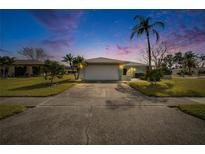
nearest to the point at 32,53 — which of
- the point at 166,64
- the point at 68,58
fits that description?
the point at 68,58

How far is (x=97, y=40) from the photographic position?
28.9 feet

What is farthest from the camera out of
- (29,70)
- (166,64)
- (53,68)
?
(166,64)

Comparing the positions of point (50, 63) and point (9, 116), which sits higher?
point (50, 63)

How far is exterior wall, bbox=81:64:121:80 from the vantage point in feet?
58.5

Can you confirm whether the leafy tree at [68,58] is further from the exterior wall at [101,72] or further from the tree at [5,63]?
the tree at [5,63]

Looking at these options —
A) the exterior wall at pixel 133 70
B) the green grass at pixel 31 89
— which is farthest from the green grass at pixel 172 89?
the exterior wall at pixel 133 70

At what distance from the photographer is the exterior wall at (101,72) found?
1783 centimetres

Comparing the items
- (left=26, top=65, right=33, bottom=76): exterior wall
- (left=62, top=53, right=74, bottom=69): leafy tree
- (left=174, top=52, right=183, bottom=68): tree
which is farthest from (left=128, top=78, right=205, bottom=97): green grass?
(left=174, top=52, right=183, bottom=68): tree

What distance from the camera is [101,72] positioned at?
1788cm

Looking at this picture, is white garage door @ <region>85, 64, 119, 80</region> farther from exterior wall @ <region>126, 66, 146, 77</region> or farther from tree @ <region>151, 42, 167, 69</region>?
exterior wall @ <region>126, 66, 146, 77</region>

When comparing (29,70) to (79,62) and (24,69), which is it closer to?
(24,69)
